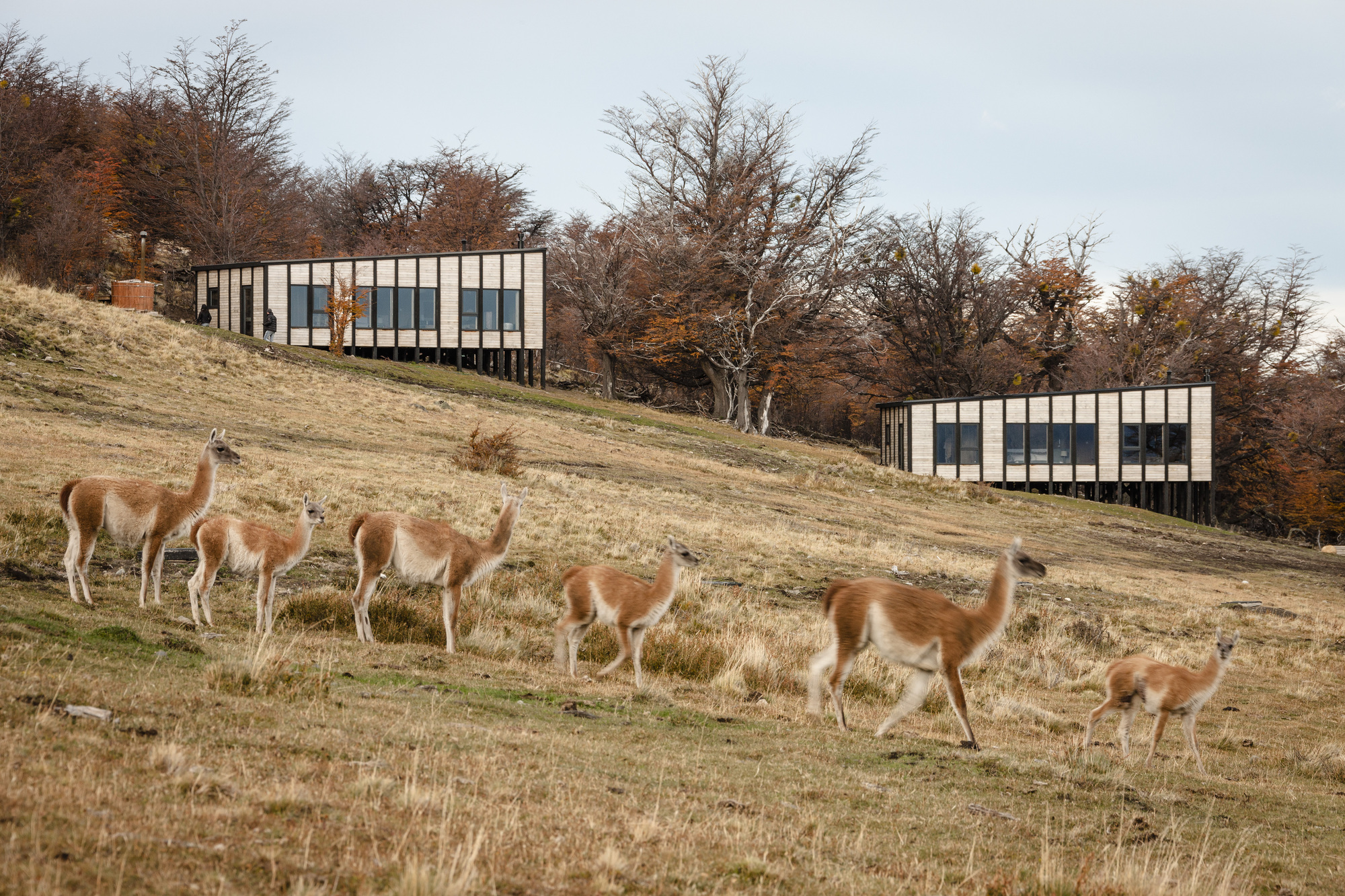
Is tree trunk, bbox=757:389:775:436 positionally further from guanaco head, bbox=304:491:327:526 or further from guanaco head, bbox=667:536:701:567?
guanaco head, bbox=304:491:327:526

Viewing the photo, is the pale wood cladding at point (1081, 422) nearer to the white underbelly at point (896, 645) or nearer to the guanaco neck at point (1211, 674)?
the guanaco neck at point (1211, 674)

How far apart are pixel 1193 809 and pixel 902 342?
231 ft

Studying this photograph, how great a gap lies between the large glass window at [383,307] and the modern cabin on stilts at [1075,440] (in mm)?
30036

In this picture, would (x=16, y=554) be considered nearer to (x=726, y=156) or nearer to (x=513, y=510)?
(x=513, y=510)

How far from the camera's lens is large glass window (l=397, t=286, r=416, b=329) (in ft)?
192

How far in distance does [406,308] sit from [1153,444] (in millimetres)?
41994

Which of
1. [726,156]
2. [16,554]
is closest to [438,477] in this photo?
[16,554]

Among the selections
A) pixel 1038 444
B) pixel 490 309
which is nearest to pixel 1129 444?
pixel 1038 444

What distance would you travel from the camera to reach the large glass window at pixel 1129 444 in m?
54.3

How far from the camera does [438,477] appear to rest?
2491cm

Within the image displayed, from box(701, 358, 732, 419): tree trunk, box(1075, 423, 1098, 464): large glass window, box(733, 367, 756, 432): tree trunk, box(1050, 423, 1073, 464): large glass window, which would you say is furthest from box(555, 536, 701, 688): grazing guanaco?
box(701, 358, 732, 419): tree trunk

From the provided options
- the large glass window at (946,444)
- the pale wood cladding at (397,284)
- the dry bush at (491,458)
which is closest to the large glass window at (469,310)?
the pale wood cladding at (397,284)

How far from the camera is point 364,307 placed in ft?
189

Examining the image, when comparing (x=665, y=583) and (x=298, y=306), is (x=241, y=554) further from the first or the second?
(x=298, y=306)
